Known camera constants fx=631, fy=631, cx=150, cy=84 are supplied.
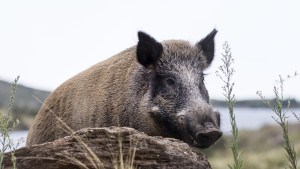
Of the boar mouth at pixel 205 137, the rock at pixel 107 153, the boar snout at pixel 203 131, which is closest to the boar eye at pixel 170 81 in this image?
the boar snout at pixel 203 131

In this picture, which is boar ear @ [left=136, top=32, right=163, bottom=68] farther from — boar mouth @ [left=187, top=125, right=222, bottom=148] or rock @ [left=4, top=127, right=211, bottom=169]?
rock @ [left=4, top=127, right=211, bottom=169]

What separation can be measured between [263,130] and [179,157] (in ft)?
208

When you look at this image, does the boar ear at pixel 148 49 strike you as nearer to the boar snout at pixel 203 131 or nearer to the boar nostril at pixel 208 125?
the boar snout at pixel 203 131

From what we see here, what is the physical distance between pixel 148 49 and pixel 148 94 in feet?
2.60

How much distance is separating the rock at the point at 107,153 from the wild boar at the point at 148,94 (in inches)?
76.3

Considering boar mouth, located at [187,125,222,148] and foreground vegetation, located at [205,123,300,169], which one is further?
foreground vegetation, located at [205,123,300,169]

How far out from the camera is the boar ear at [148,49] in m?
9.59

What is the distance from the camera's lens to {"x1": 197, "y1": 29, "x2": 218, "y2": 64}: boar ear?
1036cm

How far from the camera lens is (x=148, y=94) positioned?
30.3 ft

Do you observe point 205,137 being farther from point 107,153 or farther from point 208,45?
point 208,45

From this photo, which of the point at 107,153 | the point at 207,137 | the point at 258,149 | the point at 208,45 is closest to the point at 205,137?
the point at 207,137

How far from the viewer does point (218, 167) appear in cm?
3622

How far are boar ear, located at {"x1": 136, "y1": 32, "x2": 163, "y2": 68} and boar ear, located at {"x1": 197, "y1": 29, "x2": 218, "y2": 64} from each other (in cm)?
93

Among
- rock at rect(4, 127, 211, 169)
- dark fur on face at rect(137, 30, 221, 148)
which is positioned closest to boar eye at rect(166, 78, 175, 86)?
dark fur on face at rect(137, 30, 221, 148)
